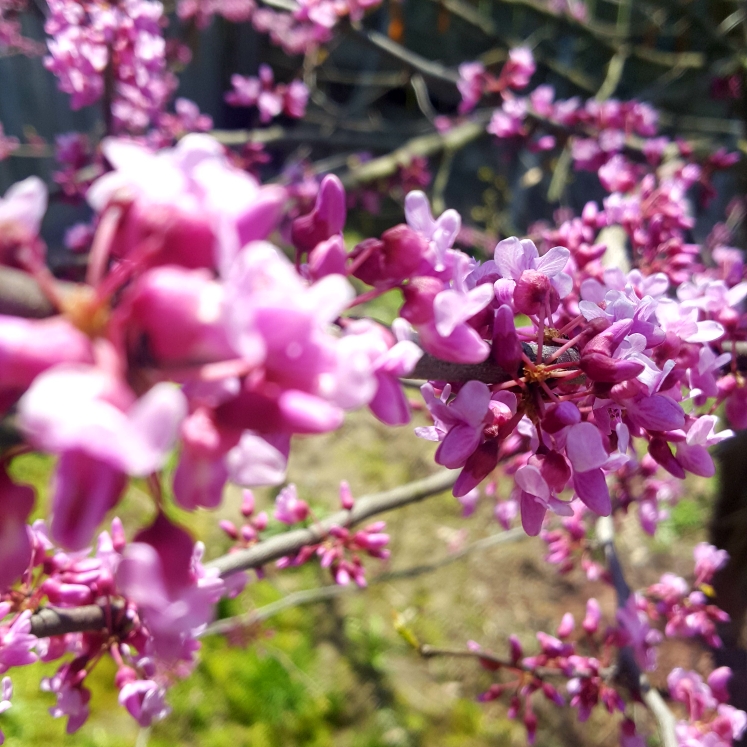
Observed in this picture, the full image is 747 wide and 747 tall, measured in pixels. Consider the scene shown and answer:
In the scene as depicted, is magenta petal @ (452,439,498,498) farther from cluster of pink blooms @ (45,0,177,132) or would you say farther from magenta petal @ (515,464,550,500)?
cluster of pink blooms @ (45,0,177,132)

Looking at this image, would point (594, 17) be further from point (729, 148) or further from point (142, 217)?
point (142, 217)

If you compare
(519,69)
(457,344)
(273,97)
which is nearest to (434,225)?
(457,344)

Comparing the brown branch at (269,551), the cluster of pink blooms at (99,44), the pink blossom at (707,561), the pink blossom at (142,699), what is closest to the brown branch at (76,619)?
the brown branch at (269,551)

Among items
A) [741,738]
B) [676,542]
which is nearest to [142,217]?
[741,738]

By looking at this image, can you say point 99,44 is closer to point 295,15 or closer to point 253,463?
point 295,15

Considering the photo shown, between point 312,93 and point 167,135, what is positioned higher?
point 312,93

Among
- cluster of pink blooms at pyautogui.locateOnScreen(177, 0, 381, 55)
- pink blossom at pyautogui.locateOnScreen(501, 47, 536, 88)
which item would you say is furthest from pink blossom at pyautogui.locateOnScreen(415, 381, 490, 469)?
cluster of pink blooms at pyautogui.locateOnScreen(177, 0, 381, 55)
